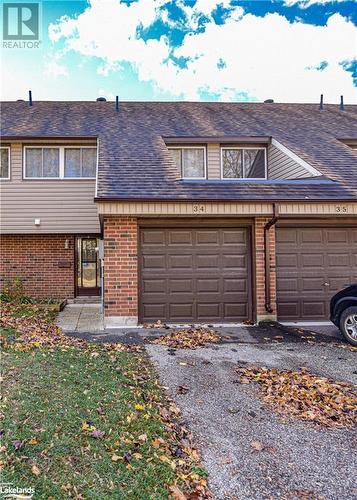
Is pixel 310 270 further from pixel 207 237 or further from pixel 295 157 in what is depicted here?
pixel 295 157

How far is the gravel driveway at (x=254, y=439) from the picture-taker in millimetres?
2559

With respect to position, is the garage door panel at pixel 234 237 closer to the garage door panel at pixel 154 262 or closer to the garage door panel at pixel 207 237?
the garage door panel at pixel 207 237

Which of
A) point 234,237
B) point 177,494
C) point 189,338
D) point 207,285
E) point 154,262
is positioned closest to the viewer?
point 177,494

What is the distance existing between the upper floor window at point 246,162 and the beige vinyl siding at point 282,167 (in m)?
0.28

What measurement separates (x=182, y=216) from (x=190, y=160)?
13.0ft

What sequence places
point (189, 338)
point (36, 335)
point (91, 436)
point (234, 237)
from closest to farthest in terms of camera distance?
point (91, 436)
point (36, 335)
point (189, 338)
point (234, 237)

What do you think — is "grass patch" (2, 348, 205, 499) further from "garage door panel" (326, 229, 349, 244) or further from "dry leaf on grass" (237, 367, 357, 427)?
"garage door panel" (326, 229, 349, 244)

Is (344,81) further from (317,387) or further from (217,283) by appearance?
(317,387)

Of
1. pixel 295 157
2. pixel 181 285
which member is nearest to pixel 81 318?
pixel 181 285

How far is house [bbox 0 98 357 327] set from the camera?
7.88 meters

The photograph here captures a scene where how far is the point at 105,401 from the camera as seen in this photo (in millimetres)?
3715

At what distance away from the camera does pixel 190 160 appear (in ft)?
37.0

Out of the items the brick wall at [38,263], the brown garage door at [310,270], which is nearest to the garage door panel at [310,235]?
the brown garage door at [310,270]

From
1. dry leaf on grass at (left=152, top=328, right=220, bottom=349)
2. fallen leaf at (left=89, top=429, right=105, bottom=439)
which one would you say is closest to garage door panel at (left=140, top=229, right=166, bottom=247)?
dry leaf on grass at (left=152, top=328, right=220, bottom=349)
